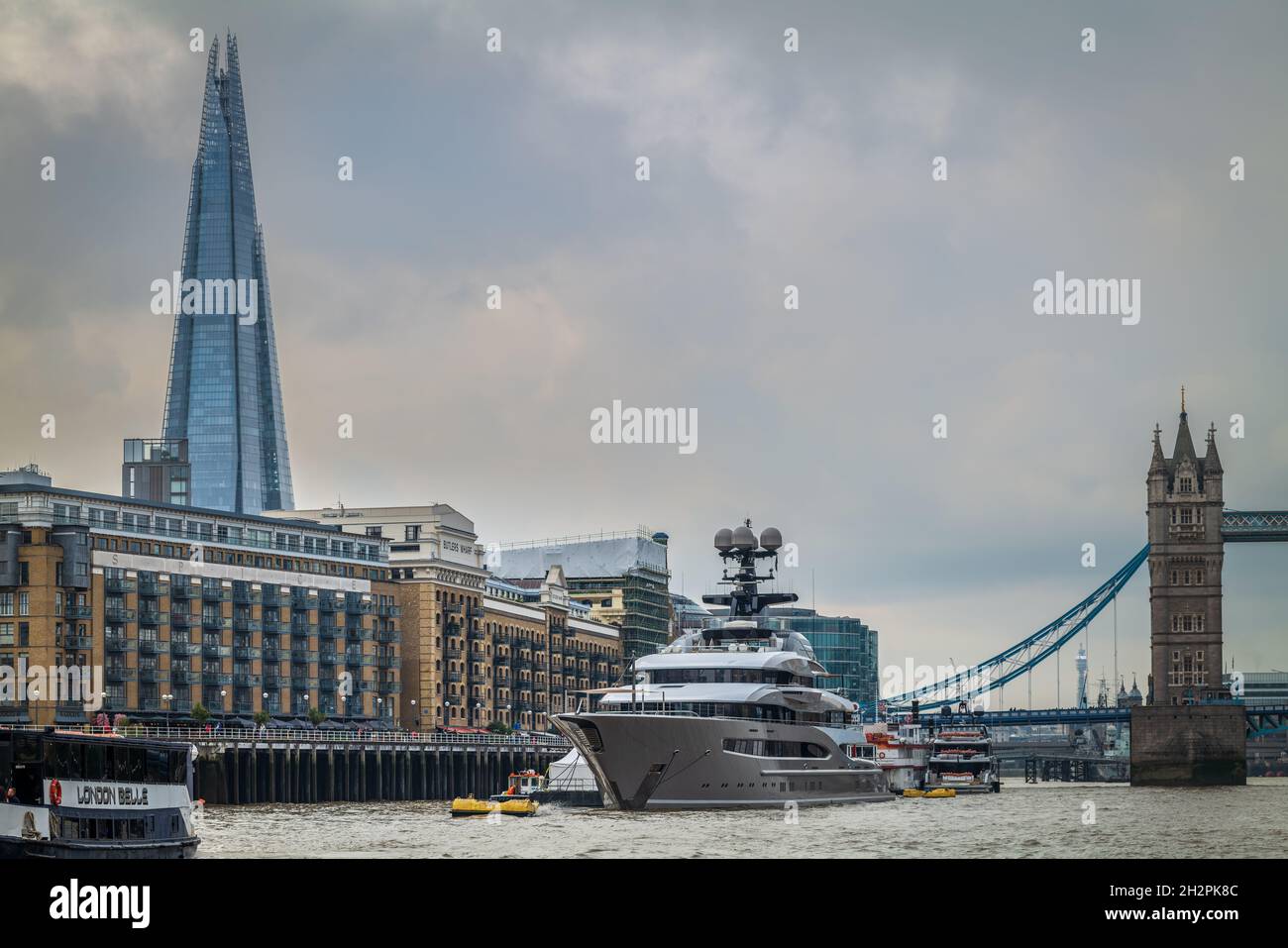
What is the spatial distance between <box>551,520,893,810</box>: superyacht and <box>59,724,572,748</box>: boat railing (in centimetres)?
2828

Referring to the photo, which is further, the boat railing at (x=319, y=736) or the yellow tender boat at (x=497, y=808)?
the boat railing at (x=319, y=736)

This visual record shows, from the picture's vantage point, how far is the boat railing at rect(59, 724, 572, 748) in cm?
11806

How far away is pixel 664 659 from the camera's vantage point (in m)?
98.8

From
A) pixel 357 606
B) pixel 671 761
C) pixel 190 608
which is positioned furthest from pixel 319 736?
pixel 671 761

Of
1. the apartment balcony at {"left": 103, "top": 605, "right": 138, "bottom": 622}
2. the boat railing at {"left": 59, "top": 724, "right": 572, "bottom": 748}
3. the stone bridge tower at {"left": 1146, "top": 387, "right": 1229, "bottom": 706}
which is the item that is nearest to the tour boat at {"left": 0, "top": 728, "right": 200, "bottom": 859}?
the boat railing at {"left": 59, "top": 724, "right": 572, "bottom": 748}

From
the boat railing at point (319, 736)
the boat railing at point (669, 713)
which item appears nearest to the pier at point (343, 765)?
the boat railing at point (319, 736)

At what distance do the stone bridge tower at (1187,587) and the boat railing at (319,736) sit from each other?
5432 cm

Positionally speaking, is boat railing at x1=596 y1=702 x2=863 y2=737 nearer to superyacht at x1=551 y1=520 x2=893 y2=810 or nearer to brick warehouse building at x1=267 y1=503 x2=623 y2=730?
superyacht at x1=551 y1=520 x2=893 y2=810

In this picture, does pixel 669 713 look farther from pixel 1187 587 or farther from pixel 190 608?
pixel 1187 587

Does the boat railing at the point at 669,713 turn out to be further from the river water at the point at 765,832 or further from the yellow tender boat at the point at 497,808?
the yellow tender boat at the point at 497,808

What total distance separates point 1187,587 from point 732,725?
307 ft

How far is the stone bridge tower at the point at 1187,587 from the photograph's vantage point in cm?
17450
